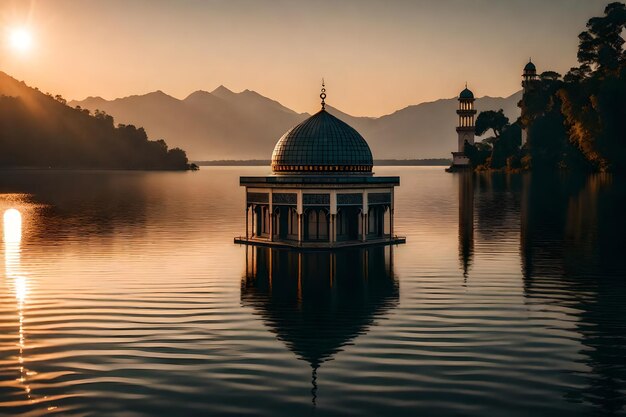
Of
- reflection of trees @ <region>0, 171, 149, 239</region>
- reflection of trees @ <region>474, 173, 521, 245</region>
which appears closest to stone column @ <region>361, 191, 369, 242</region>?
reflection of trees @ <region>474, 173, 521, 245</region>

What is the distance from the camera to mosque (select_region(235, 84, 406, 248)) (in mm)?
58312

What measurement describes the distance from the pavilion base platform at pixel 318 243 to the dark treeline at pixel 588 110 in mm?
85438

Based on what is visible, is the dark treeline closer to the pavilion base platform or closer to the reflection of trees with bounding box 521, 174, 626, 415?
the reflection of trees with bounding box 521, 174, 626, 415

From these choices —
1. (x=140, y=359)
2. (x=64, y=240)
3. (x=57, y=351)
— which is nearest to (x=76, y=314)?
(x=57, y=351)

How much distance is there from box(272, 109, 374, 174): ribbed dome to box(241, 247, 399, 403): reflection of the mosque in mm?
6739

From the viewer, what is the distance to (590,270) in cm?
4906

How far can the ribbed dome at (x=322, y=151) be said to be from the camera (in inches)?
2426

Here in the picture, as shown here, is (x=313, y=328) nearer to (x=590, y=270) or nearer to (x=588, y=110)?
(x=590, y=270)

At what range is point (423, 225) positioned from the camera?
270 feet

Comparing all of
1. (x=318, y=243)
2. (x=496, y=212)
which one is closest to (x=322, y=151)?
(x=318, y=243)

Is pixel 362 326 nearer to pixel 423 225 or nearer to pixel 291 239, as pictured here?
pixel 291 239

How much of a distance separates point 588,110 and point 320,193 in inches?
4089

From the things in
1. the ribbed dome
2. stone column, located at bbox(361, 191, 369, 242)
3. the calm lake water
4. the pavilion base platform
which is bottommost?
the calm lake water

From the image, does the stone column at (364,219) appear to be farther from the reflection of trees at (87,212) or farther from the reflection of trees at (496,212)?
the reflection of trees at (87,212)
